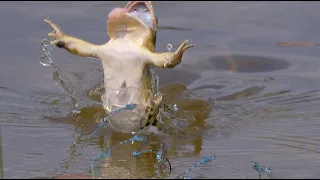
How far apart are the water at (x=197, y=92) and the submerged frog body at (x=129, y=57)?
7.2 inches

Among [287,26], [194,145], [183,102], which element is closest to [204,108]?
[183,102]

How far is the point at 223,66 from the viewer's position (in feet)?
19.3

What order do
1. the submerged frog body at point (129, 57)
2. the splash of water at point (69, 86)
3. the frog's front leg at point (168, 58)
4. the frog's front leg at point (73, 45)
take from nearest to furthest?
the frog's front leg at point (168, 58) < the submerged frog body at point (129, 57) < the frog's front leg at point (73, 45) < the splash of water at point (69, 86)

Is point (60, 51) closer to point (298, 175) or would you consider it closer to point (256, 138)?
point (256, 138)

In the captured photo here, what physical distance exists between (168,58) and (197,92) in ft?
6.14

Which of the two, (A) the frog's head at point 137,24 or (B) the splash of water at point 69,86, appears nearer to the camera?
(A) the frog's head at point 137,24

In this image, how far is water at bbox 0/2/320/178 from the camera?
3713mm

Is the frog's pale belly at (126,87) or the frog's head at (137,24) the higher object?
the frog's head at (137,24)

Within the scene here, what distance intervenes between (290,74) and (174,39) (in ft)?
3.21

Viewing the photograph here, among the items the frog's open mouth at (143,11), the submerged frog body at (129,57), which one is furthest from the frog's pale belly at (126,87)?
the frog's open mouth at (143,11)

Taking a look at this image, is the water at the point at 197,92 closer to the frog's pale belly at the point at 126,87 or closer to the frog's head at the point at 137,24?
the frog's pale belly at the point at 126,87

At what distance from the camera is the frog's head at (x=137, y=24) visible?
12.1ft

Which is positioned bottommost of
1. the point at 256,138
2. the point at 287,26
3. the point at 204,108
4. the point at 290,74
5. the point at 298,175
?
the point at 298,175

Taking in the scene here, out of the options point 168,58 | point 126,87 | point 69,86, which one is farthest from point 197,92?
point 168,58
